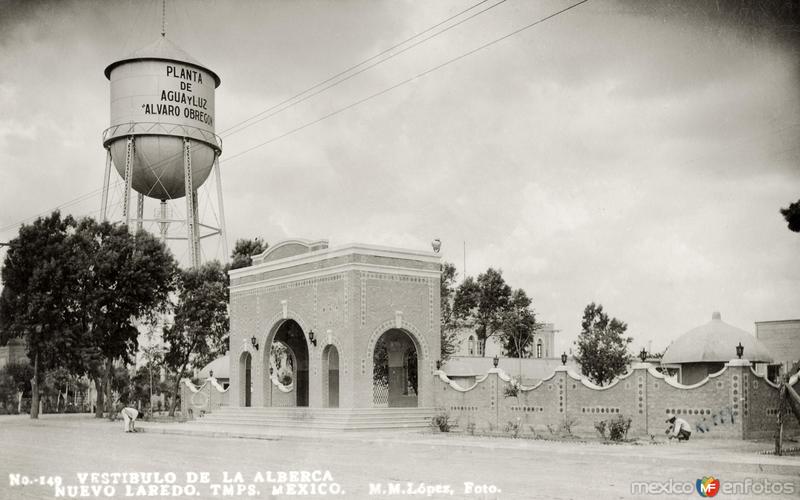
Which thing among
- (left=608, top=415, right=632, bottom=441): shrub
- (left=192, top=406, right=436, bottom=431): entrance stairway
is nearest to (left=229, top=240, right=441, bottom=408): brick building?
(left=192, top=406, right=436, bottom=431): entrance stairway

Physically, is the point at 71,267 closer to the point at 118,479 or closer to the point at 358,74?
the point at 358,74

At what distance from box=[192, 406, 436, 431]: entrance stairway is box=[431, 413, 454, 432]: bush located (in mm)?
649

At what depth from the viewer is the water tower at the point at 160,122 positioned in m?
40.3

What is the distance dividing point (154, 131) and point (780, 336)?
32153mm

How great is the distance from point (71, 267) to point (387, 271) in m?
16.3

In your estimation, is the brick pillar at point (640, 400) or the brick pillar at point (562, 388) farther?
the brick pillar at point (562, 388)

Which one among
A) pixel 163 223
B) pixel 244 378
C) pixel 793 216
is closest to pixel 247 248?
pixel 163 223

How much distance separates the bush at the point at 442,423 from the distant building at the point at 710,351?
309 inches

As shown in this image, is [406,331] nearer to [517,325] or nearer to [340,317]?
[340,317]

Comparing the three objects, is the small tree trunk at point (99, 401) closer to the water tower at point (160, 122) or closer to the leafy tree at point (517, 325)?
the water tower at point (160, 122)

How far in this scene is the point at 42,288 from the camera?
3947 cm

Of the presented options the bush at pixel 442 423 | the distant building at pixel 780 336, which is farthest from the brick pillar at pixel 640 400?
the distant building at pixel 780 336

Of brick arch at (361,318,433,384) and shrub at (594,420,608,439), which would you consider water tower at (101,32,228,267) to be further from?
shrub at (594,420,608,439)

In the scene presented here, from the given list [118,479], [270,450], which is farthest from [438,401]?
[118,479]
